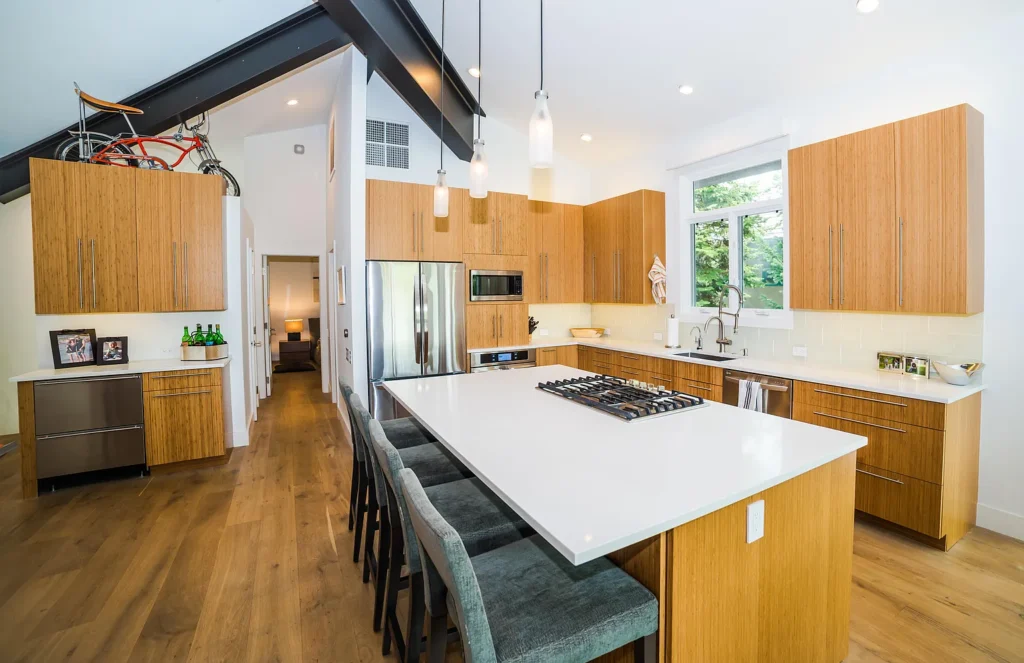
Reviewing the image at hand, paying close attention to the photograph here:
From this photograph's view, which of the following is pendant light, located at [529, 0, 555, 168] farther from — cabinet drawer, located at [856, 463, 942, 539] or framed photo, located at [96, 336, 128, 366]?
framed photo, located at [96, 336, 128, 366]

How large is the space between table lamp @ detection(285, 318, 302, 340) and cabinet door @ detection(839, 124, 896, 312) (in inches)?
375

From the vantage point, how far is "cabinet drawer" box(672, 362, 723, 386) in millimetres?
3559

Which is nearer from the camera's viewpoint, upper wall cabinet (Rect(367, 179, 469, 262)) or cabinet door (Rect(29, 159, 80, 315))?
cabinet door (Rect(29, 159, 80, 315))

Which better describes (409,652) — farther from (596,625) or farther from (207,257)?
(207,257)

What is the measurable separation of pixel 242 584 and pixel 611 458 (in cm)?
204

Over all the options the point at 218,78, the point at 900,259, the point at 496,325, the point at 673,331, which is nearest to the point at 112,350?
the point at 218,78

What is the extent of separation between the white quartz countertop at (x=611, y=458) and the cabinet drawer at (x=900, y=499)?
1.33 metres

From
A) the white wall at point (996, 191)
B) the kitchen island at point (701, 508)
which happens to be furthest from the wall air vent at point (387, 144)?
the white wall at point (996, 191)

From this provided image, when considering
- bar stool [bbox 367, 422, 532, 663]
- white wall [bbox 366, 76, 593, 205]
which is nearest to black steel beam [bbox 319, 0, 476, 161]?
white wall [bbox 366, 76, 593, 205]

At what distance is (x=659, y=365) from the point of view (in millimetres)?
4082

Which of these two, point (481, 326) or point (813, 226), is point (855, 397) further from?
point (481, 326)

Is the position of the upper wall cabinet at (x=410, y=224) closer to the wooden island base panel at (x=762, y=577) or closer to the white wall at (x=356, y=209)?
the white wall at (x=356, y=209)

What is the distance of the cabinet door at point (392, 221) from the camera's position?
4.04m

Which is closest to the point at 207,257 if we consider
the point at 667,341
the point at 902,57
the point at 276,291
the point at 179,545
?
the point at 179,545
